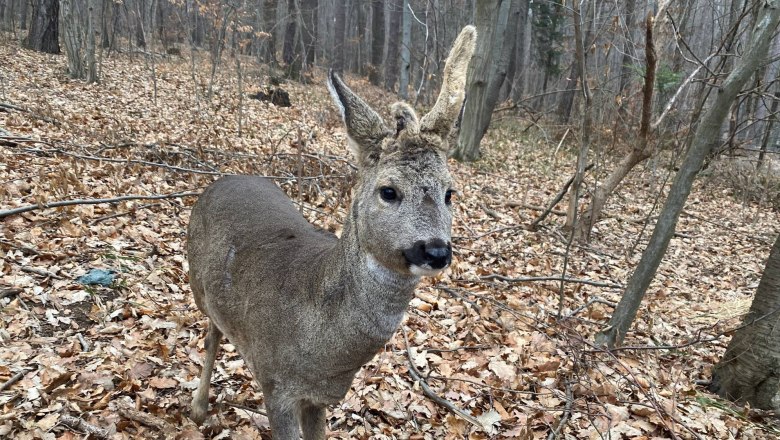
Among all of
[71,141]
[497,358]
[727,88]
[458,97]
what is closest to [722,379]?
[497,358]

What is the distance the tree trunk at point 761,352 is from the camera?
4379mm

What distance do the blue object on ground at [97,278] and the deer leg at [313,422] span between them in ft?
8.99

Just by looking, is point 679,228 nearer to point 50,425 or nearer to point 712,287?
point 712,287

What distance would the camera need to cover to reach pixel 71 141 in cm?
800

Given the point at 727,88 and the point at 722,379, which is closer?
the point at 727,88

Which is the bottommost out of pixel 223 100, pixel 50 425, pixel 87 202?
pixel 50 425

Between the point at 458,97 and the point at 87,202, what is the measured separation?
15.6 feet

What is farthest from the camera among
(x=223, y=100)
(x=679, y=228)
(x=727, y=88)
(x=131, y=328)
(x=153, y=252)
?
(x=223, y=100)

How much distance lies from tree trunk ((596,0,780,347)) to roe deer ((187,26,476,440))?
2.38 m

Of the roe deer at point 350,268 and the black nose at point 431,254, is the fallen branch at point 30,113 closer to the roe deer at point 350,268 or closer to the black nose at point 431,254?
the roe deer at point 350,268

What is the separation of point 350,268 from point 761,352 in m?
3.96

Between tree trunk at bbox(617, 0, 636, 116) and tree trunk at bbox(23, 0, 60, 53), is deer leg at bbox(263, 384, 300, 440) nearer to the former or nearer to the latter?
tree trunk at bbox(617, 0, 636, 116)

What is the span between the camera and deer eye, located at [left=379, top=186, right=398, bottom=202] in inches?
93.7

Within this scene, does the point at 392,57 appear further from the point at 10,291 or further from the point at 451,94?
the point at 451,94
